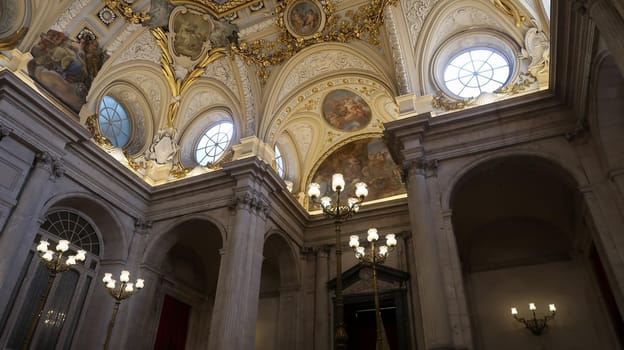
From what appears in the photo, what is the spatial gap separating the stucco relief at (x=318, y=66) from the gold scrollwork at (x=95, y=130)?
5.28m

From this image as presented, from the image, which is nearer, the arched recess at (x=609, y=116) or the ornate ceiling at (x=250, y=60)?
the arched recess at (x=609, y=116)

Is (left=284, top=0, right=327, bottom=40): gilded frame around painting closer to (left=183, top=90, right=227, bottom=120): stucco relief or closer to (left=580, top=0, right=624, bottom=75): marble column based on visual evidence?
(left=183, top=90, right=227, bottom=120): stucco relief

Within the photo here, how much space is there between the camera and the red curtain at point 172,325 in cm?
1335

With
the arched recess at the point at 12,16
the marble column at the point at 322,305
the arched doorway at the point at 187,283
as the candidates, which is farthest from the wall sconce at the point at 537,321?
the arched recess at the point at 12,16

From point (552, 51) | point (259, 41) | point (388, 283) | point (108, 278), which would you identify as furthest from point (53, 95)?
point (552, 51)

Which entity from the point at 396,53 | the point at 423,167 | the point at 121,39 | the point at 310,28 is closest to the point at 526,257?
the point at 423,167

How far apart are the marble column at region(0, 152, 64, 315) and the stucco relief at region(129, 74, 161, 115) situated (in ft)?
14.2

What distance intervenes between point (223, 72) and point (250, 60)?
3.50 feet

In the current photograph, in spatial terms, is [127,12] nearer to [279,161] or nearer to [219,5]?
[219,5]

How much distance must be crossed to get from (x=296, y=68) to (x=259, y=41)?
136 centimetres

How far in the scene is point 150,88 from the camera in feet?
46.1

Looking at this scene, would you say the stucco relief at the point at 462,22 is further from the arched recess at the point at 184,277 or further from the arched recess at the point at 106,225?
the arched recess at the point at 106,225

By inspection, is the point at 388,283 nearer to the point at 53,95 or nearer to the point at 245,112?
the point at 245,112

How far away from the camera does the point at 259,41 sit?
12.9 m
